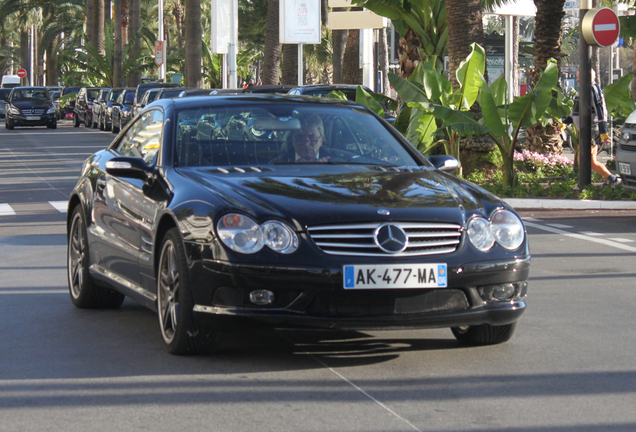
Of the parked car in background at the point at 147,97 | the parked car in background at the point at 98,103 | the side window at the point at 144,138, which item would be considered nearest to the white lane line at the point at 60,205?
the side window at the point at 144,138

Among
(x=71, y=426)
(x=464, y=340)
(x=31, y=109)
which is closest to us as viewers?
(x=71, y=426)

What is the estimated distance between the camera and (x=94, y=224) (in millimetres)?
7684

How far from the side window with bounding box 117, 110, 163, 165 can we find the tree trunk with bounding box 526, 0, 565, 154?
49.9 feet

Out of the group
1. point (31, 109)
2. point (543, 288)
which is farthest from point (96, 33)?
point (543, 288)

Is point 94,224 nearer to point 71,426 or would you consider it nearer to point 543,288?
point 71,426

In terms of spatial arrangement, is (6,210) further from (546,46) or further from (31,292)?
(546,46)

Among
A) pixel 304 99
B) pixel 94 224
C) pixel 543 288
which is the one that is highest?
pixel 304 99

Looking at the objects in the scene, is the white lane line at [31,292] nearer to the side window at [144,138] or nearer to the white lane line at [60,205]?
the side window at [144,138]

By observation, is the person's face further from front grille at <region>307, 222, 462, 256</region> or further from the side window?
Answer: front grille at <region>307, 222, 462, 256</region>

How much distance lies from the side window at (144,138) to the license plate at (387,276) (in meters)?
2.01

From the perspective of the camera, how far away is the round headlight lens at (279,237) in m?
5.57

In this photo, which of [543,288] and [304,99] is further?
[543,288]

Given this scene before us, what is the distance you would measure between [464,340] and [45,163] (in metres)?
20.2

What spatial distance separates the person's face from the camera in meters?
6.88
